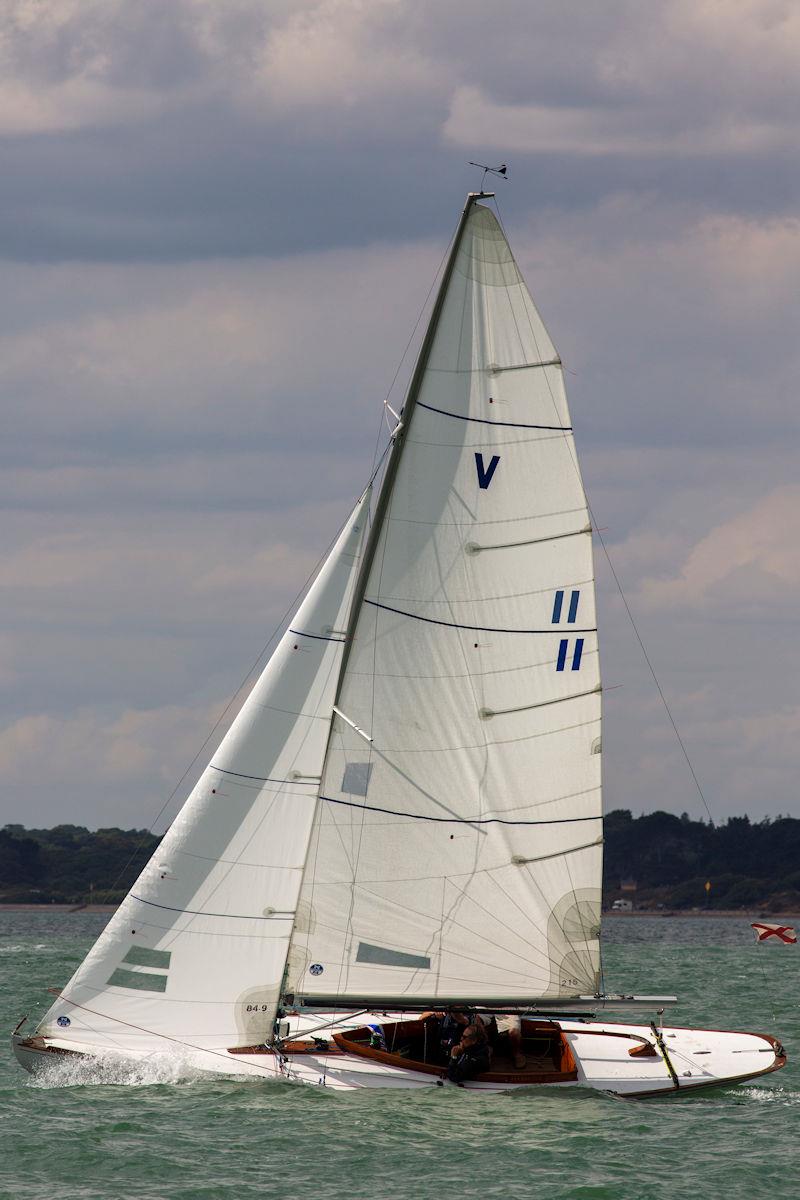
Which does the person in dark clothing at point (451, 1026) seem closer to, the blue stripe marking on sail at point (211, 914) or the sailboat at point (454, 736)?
the sailboat at point (454, 736)

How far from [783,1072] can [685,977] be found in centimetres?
3120

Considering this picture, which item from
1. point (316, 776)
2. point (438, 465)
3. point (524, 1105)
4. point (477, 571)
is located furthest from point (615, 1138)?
point (438, 465)

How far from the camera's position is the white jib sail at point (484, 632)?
991 inches

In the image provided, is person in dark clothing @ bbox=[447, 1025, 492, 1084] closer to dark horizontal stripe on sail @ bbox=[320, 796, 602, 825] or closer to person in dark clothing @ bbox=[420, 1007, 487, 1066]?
person in dark clothing @ bbox=[420, 1007, 487, 1066]

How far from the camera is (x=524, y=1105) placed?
23672mm

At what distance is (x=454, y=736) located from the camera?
25.2 m

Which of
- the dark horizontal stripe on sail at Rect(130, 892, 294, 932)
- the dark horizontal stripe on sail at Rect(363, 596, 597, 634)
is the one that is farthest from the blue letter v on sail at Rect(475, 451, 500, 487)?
the dark horizontal stripe on sail at Rect(130, 892, 294, 932)

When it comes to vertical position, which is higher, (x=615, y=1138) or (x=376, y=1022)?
(x=376, y=1022)

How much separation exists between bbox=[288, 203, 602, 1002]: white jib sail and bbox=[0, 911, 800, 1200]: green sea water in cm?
266

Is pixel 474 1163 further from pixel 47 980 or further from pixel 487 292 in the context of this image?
pixel 47 980

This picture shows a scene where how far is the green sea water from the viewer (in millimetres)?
19844

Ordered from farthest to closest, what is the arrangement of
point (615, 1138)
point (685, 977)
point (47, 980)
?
point (685, 977) → point (47, 980) → point (615, 1138)

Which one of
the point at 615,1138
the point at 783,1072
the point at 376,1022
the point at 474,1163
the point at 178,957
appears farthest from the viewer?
the point at 783,1072

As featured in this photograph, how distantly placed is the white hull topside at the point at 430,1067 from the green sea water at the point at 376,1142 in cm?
24
